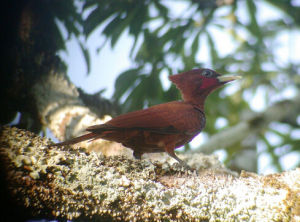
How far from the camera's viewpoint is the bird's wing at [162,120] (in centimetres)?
163

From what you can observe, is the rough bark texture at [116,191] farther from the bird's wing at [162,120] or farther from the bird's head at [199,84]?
the bird's head at [199,84]

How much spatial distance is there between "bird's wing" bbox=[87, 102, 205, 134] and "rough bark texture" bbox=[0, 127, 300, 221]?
0.69 feet

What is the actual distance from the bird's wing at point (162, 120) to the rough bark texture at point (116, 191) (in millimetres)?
210

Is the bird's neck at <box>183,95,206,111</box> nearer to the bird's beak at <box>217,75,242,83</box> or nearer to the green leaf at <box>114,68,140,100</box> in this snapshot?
the bird's beak at <box>217,75,242,83</box>

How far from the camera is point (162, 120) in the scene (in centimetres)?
171

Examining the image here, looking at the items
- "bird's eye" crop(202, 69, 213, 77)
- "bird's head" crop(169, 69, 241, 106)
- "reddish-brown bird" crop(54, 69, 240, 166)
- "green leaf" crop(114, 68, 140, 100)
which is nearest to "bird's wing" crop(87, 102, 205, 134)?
"reddish-brown bird" crop(54, 69, 240, 166)

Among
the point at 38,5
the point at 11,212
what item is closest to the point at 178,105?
the point at 11,212

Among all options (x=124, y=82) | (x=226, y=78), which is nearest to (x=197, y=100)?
(x=226, y=78)

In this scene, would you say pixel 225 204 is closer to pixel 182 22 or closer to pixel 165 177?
pixel 165 177

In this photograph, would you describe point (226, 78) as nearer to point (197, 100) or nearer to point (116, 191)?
point (197, 100)

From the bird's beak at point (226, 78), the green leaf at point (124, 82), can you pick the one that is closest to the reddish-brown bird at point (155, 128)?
the bird's beak at point (226, 78)

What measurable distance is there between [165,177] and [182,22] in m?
2.08

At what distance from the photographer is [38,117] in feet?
8.72

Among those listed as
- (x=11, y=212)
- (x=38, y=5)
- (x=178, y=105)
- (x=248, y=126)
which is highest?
(x=38, y=5)
